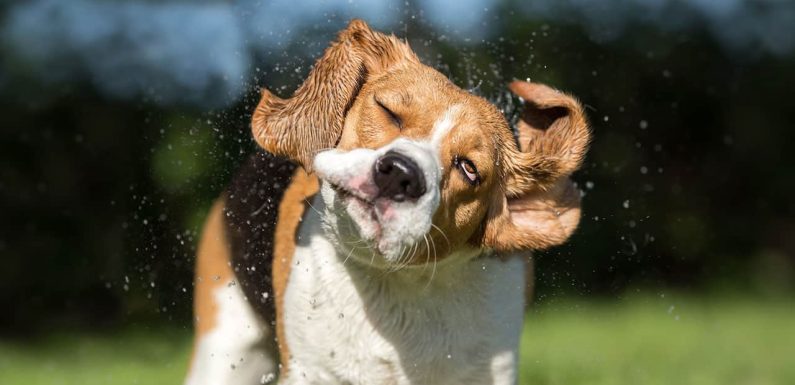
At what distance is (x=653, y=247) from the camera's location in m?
11.6

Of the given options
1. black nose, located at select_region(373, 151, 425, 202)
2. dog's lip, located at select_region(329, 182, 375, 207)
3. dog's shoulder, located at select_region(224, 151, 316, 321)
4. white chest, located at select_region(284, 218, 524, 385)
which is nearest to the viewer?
black nose, located at select_region(373, 151, 425, 202)

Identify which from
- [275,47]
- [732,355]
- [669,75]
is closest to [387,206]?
[275,47]

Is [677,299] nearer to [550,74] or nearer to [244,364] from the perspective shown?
[550,74]

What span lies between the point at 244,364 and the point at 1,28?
6373mm

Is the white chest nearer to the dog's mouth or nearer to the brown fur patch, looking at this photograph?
the dog's mouth

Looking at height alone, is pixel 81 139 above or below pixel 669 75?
above

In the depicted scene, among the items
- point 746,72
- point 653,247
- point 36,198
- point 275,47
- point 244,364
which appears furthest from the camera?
point 746,72

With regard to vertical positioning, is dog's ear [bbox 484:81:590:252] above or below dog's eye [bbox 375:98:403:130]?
below

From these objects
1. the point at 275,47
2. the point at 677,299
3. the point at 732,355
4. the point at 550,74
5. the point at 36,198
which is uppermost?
the point at 36,198

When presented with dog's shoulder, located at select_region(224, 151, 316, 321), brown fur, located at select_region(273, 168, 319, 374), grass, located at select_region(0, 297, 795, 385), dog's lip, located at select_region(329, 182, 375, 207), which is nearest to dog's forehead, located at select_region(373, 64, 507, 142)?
dog's lip, located at select_region(329, 182, 375, 207)

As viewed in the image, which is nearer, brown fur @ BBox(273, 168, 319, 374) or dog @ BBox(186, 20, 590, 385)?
dog @ BBox(186, 20, 590, 385)

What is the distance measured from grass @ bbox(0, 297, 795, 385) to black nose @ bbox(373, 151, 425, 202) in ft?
9.35

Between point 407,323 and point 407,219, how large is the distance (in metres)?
0.72

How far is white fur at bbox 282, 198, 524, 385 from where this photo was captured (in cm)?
414
